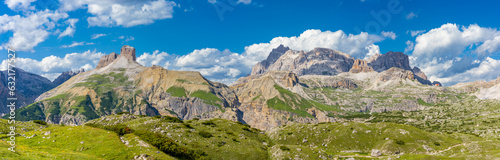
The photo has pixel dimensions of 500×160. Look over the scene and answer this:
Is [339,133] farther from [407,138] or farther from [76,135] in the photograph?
[76,135]

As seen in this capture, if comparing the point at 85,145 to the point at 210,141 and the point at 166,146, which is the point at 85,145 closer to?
the point at 166,146

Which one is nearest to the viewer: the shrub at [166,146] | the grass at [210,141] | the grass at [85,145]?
the grass at [85,145]

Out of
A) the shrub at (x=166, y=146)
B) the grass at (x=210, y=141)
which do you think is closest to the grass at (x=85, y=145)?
the shrub at (x=166, y=146)

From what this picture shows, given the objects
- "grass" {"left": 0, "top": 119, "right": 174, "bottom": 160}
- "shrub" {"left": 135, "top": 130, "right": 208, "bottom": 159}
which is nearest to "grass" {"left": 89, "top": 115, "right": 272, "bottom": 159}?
"shrub" {"left": 135, "top": 130, "right": 208, "bottom": 159}

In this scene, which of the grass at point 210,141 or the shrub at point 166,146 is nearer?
the shrub at point 166,146

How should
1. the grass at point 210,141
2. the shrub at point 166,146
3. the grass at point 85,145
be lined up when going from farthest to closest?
the grass at point 210,141 < the shrub at point 166,146 < the grass at point 85,145

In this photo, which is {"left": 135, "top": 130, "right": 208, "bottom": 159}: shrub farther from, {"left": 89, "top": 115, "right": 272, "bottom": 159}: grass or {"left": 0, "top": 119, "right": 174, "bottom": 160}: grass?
{"left": 89, "top": 115, "right": 272, "bottom": 159}: grass

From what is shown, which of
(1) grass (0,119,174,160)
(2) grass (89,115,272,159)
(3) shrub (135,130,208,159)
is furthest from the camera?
(2) grass (89,115,272,159)

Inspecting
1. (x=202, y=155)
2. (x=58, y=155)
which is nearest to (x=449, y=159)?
(x=202, y=155)

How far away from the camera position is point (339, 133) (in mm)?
109250

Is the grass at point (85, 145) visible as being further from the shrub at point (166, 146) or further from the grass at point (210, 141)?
the grass at point (210, 141)

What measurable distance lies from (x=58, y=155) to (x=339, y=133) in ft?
328

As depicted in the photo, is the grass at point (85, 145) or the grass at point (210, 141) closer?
the grass at point (85, 145)

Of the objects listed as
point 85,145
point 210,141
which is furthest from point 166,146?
point 210,141
